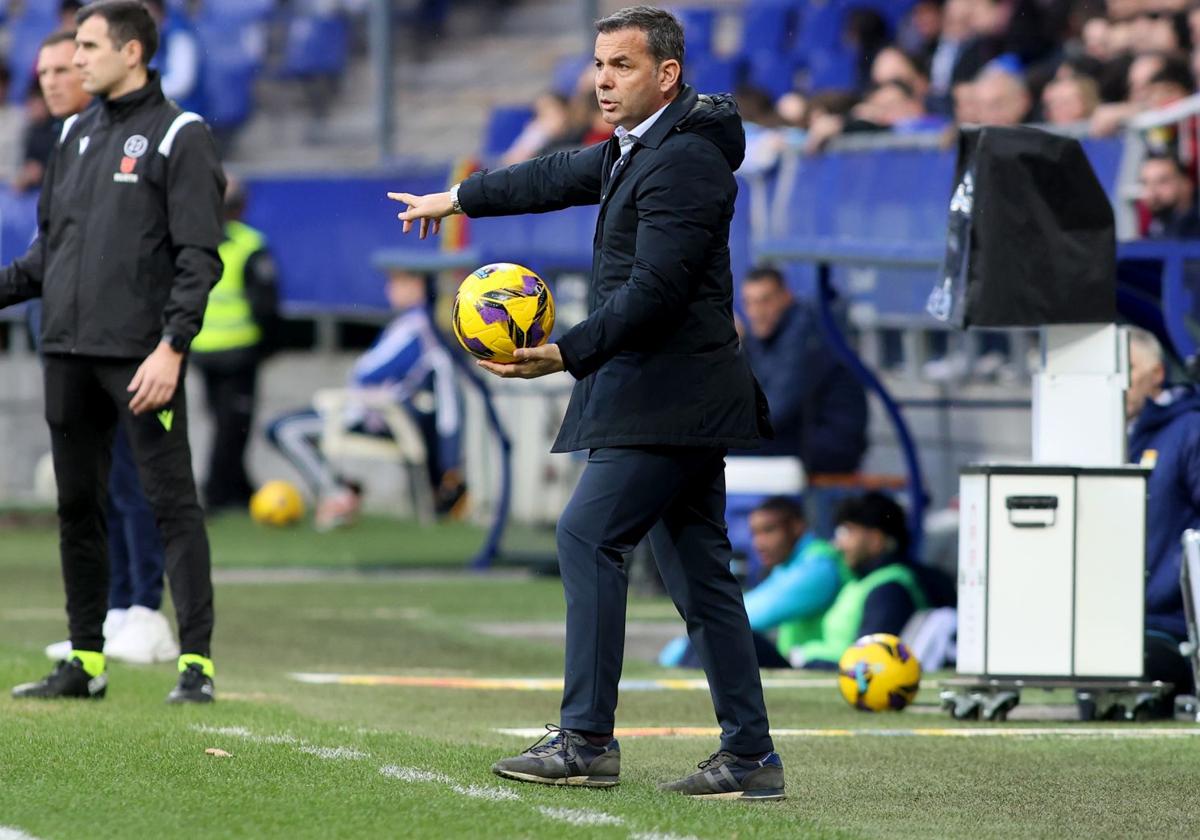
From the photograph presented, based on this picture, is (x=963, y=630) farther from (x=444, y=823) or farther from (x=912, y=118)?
(x=912, y=118)

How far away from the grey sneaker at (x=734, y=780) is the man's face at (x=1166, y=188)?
19.8ft

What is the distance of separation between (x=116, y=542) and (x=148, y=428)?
7.45ft

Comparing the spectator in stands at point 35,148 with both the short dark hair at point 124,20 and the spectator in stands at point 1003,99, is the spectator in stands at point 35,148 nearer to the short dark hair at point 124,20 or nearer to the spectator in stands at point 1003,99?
the spectator in stands at point 1003,99

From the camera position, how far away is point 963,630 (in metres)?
8.84

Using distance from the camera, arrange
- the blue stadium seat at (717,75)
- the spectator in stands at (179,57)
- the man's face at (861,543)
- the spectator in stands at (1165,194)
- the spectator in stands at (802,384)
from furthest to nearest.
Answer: the spectator in stands at (179,57), the blue stadium seat at (717,75), the spectator in stands at (802,384), the spectator in stands at (1165,194), the man's face at (861,543)

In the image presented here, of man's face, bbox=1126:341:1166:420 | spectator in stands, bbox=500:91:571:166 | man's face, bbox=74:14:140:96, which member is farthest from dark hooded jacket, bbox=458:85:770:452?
spectator in stands, bbox=500:91:571:166

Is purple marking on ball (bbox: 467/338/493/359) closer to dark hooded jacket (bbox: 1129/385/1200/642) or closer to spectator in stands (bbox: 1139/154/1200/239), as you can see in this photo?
dark hooded jacket (bbox: 1129/385/1200/642)

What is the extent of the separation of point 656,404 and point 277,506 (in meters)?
12.3

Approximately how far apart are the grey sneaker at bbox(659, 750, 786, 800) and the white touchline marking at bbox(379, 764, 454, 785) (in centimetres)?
56

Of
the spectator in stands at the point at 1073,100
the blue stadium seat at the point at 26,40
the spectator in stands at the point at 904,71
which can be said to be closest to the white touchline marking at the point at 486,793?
the spectator in stands at the point at 1073,100

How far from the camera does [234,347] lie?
1895 centimetres

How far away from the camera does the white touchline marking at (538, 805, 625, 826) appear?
18.6 ft

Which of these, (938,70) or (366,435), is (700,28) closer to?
(366,435)

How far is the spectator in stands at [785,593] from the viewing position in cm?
1086
